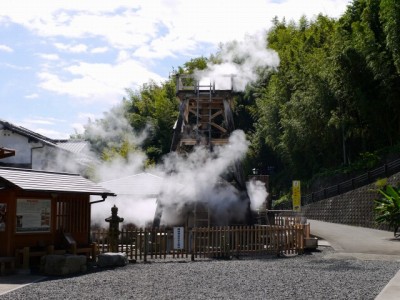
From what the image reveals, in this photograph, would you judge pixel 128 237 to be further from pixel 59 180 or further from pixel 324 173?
pixel 324 173

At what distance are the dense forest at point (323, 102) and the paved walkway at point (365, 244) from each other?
7.66 m

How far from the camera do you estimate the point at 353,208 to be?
27.5m

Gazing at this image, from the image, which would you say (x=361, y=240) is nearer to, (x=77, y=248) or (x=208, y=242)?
(x=208, y=242)

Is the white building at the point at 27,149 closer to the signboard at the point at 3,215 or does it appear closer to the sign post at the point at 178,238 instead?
the sign post at the point at 178,238

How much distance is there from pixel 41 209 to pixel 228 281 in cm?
556

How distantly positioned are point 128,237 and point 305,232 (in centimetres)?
566

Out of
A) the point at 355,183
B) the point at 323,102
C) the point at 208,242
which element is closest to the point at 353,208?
the point at 355,183

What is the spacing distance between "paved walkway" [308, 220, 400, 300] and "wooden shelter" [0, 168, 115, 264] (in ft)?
24.0

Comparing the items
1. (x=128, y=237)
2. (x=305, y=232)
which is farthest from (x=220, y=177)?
(x=128, y=237)

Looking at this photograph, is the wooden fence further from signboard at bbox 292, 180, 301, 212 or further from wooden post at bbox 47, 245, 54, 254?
signboard at bbox 292, 180, 301, 212

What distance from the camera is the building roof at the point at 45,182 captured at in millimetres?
12680

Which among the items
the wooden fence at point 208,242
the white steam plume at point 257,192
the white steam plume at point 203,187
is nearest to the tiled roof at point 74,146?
the white steam plume at point 257,192

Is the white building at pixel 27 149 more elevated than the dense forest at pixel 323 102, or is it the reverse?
the dense forest at pixel 323 102

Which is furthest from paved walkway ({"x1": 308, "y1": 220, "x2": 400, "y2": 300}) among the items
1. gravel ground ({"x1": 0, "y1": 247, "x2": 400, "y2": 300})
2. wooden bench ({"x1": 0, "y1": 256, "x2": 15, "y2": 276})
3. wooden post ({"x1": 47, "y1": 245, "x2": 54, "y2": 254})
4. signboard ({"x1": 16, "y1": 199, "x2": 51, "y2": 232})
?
wooden bench ({"x1": 0, "y1": 256, "x2": 15, "y2": 276})
